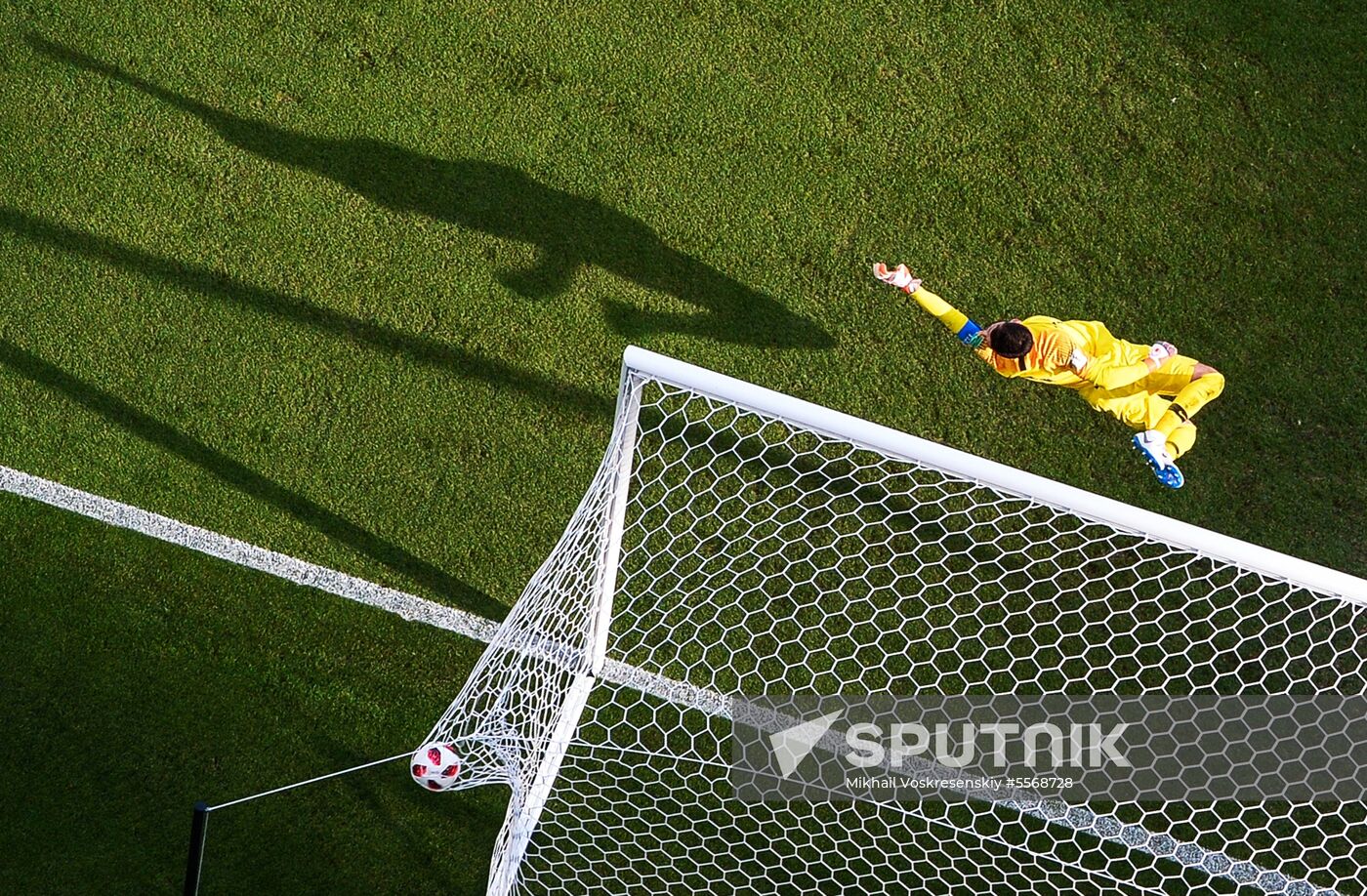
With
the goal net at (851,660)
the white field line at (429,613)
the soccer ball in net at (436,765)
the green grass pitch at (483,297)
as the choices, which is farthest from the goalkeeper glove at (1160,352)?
the soccer ball in net at (436,765)

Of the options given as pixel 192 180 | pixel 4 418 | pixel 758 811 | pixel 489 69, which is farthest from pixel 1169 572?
pixel 4 418

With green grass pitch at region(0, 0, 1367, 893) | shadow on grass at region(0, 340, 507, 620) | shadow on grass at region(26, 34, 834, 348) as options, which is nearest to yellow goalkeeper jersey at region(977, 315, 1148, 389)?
green grass pitch at region(0, 0, 1367, 893)

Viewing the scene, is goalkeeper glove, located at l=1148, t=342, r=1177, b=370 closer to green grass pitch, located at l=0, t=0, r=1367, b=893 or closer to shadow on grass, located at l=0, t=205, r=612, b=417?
green grass pitch, located at l=0, t=0, r=1367, b=893

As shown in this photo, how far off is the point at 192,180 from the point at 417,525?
174cm

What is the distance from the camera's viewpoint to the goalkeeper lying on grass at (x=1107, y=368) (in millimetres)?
3596

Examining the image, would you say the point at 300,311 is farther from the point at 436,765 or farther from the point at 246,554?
the point at 436,765

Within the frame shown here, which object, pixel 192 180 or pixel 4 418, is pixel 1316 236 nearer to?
pixel 192 180

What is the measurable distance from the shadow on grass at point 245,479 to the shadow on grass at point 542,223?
1.16m

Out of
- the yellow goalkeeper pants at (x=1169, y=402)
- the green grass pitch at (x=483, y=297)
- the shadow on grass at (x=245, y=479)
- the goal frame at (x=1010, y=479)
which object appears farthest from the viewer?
the shadow on grass at (x=245, y=479)

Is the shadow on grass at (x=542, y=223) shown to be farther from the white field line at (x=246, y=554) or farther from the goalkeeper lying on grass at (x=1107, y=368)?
the white field line at (x=246, y=554)

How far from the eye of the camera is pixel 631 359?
283 centimetres

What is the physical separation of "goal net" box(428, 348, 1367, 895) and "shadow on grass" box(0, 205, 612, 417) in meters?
0.44

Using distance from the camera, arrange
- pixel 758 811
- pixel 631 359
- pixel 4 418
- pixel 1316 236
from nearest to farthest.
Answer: pixel 631 359
pixel 758 811
pixel 1316 236
pixel 4 418

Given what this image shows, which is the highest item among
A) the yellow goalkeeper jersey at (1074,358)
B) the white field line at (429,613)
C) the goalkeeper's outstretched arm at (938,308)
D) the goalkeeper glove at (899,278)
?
the goalkeeper glove at (899,278)
